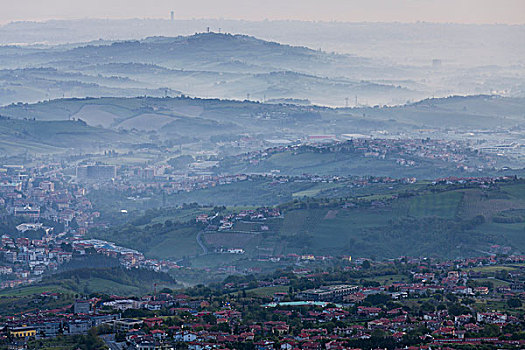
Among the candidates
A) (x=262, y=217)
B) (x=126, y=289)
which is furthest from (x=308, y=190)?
(x=126, y=289)

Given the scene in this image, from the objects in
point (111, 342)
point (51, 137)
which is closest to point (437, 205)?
point (111, 342)

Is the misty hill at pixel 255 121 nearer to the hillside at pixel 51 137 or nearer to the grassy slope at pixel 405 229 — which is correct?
the hillside at pixel 51 137

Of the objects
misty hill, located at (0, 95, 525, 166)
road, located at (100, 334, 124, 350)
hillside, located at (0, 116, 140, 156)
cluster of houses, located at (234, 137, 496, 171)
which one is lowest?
misty hill, located at (0, 95, 525, 166)

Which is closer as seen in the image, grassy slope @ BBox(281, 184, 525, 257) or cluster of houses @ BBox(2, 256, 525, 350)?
cluster of houses @ BBox(2, 256, 525, 350)

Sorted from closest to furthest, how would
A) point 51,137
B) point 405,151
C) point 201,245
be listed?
point 201,245, point 405,151, point 51,137

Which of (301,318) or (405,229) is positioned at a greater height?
(301,318)

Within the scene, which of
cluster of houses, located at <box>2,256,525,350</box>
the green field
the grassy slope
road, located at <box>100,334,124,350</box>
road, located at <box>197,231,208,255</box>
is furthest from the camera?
the green field

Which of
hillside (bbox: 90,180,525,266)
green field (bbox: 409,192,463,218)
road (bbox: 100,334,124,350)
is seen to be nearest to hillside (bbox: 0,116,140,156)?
hillside (bbox: 90,180,525,266)

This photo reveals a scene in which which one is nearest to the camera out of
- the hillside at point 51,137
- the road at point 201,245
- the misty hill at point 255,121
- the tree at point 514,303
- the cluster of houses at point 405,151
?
the tree at point 514,303

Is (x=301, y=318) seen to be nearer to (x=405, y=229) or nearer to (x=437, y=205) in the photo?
(x=405, y=229)

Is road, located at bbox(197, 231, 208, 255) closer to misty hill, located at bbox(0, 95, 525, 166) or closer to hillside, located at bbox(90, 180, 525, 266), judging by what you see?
hillside, located at bbox(90, 180, 525, 266)

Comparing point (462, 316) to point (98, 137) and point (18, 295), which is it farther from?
point (98, 137)

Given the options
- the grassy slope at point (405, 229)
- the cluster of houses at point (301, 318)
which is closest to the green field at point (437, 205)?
the grassy slope at point (405, 229)
